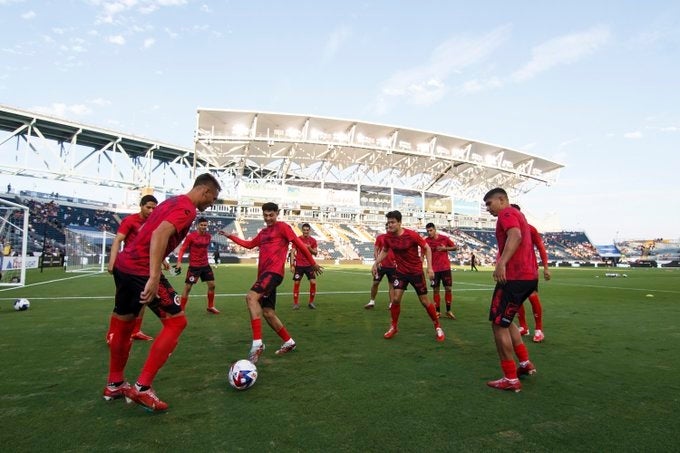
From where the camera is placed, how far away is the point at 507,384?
416cm

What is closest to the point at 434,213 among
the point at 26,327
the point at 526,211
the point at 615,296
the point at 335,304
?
the point at 526,211

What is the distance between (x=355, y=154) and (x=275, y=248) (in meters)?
44.8

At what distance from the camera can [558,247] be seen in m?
63.1

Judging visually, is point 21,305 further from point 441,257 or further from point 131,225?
point 441,257

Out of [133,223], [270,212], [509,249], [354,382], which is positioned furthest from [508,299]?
[133,223]

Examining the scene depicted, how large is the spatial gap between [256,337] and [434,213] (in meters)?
54.8

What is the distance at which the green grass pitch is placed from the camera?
9.62 feet

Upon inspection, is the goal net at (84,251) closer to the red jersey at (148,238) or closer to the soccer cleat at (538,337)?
the red jersey at (148,238)

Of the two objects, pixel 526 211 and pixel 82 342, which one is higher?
pixel 526 211

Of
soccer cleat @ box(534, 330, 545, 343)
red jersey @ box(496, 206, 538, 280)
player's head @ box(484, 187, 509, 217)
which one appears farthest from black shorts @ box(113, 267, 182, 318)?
soccer cleat @ box(534, 330, 545, 343)

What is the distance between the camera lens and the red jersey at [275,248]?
577 centimetres

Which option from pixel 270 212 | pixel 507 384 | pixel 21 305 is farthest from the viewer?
pixel 21 305

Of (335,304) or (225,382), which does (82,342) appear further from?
(335,304)

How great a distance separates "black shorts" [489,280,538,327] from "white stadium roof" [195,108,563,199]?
41.1 metres
